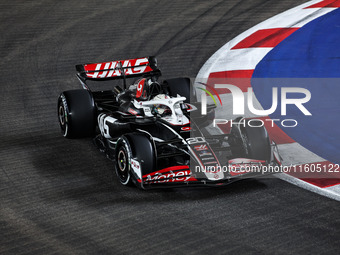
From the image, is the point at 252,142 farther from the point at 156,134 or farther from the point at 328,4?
the point at 328,4

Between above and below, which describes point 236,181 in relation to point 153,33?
below

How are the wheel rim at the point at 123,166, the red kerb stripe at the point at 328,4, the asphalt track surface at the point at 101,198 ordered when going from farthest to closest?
the red kerb stripe at the point at 328,4 < the wheel rim at the point at 123,166 < the asphalt track surface at the point at 101,198

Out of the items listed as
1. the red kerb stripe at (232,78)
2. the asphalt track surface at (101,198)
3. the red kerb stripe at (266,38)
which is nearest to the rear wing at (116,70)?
the asphalt track surface at (101,198)

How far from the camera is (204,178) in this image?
258 inches

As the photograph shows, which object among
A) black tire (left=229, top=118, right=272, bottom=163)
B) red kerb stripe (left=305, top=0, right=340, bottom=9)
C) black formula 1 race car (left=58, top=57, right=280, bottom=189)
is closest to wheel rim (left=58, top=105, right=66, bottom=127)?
black formula 1 race car (left=58, top=57, right=280, bottom=189)

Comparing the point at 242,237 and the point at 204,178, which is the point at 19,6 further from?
the point at 242,237

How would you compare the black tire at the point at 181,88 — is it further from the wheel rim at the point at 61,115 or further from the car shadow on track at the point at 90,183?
the wheel rim at the point at 61,115

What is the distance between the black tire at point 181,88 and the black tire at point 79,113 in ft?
4.14

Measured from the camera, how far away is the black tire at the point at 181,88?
8922 mm

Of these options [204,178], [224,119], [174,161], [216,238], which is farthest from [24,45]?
[216,238]

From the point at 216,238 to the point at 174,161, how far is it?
5.90 feet

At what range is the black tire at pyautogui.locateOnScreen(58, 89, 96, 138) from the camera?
27.3 feet

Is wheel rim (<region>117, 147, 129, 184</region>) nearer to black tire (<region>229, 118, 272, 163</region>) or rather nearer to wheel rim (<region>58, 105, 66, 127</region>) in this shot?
black tire (<region>229, 118, 272, 163</region>)

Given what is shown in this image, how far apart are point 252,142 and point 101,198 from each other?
1896mm
